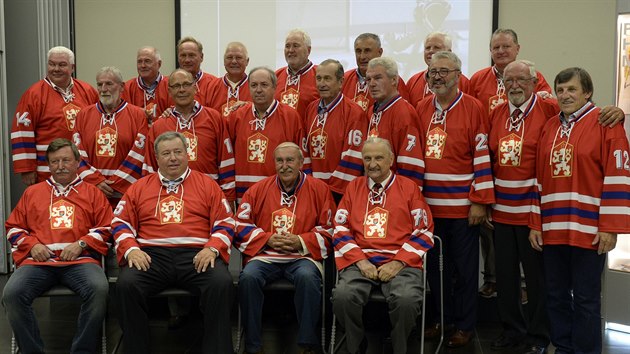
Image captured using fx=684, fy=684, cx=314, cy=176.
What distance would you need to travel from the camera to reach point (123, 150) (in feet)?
16.0

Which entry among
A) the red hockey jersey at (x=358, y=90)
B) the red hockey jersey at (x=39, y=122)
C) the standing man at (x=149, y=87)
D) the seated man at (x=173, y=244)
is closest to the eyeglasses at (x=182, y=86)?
the seated man at (x=173, y=244)

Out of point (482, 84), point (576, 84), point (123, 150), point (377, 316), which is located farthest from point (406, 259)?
point (123, 150)

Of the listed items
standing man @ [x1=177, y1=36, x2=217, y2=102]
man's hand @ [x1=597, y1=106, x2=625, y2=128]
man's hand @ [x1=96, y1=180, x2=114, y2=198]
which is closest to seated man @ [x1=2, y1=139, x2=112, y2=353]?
man's hand @ [x1=96, y1=180, x2=114, y2=198]

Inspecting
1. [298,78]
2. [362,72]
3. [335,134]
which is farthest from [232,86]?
[335,134]

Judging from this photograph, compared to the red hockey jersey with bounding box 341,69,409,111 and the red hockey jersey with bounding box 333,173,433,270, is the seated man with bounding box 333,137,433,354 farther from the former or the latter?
the red hockey jersey with bounding box 341,69,409,111

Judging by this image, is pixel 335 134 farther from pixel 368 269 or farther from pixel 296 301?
pixel 296 301

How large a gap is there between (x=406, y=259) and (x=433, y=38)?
186 cm

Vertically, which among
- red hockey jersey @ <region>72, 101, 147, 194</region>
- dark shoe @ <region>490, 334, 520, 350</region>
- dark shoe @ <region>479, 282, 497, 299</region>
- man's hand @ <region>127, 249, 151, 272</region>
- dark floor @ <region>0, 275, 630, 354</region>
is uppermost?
red hockey jersey @ <region>72, 101, 147, 194</region>

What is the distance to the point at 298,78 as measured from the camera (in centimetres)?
522

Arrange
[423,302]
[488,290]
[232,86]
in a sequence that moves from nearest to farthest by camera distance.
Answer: [423,302]
[488,290]
[232,86]

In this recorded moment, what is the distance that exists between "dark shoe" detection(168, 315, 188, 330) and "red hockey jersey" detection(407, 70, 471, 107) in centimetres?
229

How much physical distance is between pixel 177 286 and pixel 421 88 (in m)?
2.32

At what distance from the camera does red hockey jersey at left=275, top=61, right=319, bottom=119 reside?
5160 millimetres

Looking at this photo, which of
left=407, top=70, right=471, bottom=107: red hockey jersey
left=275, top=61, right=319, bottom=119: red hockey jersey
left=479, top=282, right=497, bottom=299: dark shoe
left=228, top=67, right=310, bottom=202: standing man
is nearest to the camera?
left=228, top=67, right=310, bottom=202: standing man
